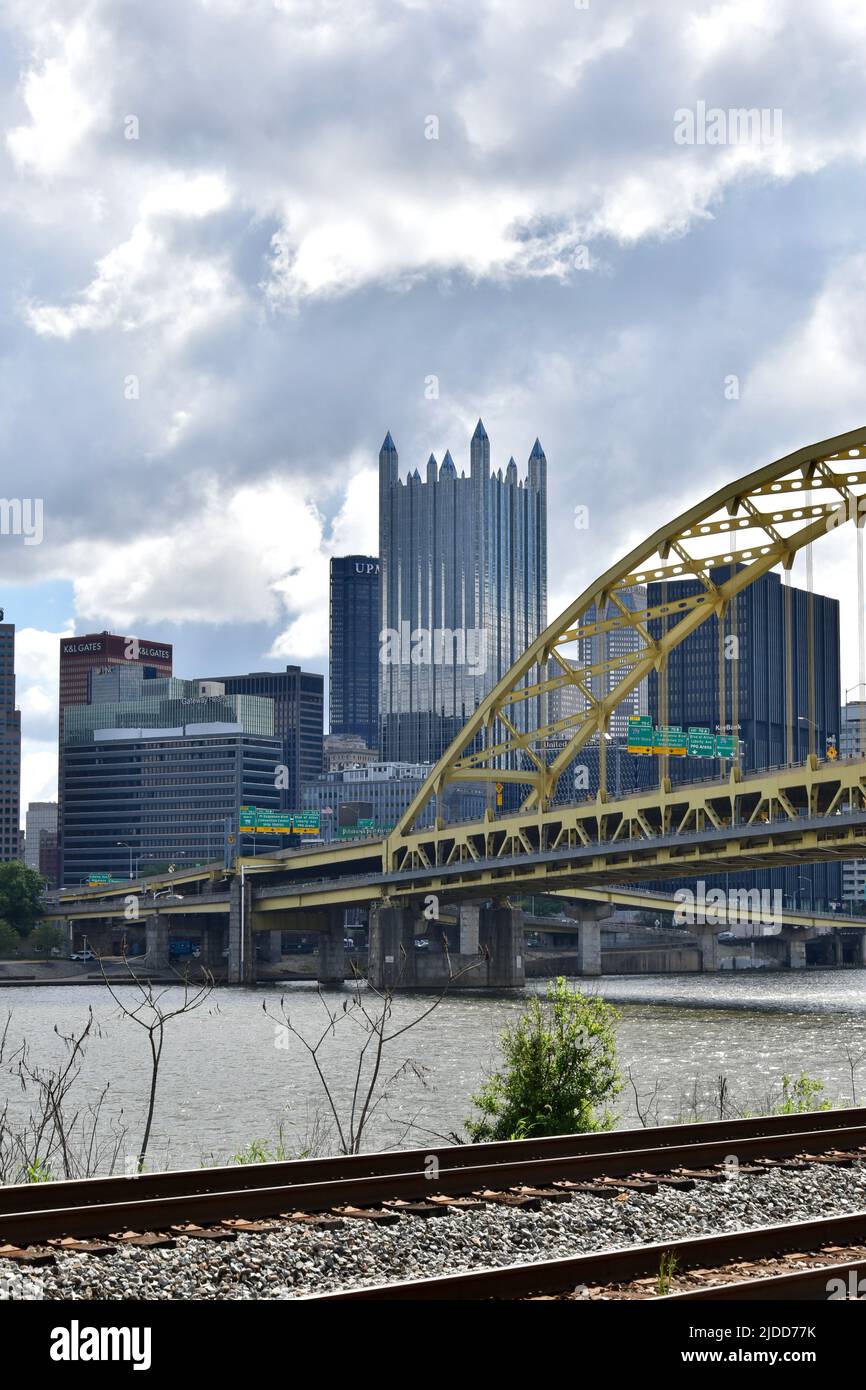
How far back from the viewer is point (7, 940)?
16500 cm

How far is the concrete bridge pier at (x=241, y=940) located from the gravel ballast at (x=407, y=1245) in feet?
432

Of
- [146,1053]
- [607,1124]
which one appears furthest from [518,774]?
[607,1124]

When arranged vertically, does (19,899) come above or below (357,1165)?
below

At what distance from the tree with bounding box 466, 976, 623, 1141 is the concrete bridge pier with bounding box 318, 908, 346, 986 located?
125 m

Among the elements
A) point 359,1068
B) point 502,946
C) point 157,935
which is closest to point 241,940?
point 157,935

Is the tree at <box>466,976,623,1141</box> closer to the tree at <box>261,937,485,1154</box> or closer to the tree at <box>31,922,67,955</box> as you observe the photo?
the tree at <box>261,937,485,1154</box>

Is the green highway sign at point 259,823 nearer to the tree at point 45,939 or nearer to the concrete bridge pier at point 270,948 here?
the concrete bridge pier at point 270,948

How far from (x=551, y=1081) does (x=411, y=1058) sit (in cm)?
2605

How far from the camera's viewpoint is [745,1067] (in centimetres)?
4991

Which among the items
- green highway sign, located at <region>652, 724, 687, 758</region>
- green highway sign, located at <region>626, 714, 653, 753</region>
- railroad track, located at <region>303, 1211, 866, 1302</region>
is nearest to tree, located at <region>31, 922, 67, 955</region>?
green highway sign, located at <region>652, 724, 687, 758</region>

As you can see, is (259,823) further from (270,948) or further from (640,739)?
(640,739)

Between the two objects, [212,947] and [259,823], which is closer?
[212,947]
